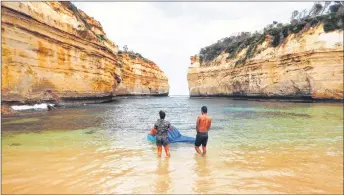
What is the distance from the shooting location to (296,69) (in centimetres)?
2794

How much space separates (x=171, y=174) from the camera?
5535 millimetres

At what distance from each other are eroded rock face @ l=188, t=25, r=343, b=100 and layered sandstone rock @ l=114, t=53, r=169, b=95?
2721 centimetres

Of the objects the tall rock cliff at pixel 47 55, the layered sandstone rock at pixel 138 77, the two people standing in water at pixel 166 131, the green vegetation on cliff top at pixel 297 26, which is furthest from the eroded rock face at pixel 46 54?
the layered sandstone rock at pixel 138 77


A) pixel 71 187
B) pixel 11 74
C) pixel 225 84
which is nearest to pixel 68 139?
pixel 71 187

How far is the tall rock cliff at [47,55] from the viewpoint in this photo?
1788 centimetres

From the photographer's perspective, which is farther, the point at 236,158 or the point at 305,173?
the point at 236,158

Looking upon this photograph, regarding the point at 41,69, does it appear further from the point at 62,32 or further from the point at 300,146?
the point at 300,146

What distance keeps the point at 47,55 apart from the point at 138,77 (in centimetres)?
4746

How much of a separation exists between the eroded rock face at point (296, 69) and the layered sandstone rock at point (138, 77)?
2721 cm

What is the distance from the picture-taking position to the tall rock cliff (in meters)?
17.9

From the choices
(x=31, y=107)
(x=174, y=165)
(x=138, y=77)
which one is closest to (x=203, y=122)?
(x=174, y=165)

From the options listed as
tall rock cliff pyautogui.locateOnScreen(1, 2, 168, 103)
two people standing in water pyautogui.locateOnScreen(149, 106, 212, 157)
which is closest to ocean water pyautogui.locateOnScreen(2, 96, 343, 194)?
two people standing in water pyautogui.locateOnScreen(149, 106, 212, 157)

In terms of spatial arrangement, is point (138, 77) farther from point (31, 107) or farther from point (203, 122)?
point (203, 122)

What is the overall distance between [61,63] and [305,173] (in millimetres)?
22625
